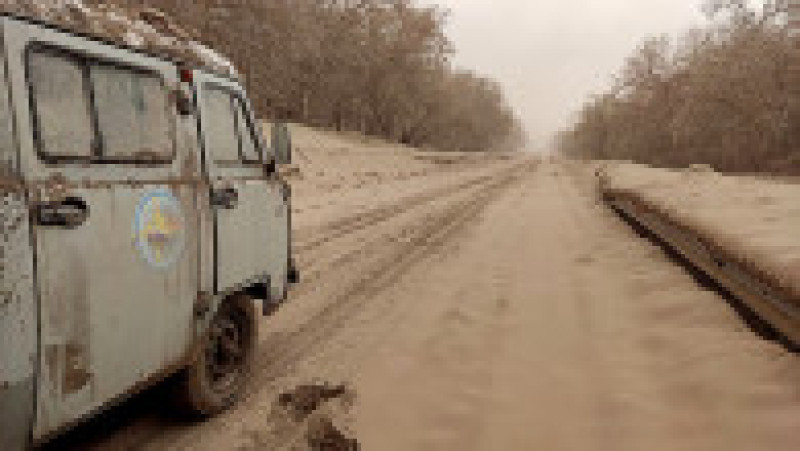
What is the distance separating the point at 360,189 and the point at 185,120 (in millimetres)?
15898

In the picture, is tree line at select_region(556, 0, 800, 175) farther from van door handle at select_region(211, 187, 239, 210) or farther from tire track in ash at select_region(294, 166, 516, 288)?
van door handle at select_region(211, 187, 239, 210)

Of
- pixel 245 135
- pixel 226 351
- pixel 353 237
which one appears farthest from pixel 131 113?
pixel 353 237

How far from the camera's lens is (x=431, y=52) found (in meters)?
48.0

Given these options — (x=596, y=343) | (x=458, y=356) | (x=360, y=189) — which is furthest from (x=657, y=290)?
(x=360, y=189)

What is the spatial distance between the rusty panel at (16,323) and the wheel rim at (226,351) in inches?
54.9

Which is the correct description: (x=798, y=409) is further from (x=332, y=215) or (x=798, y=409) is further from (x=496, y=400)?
(x=332, y=215)

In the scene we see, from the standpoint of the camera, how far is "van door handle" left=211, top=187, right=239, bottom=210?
3.46m

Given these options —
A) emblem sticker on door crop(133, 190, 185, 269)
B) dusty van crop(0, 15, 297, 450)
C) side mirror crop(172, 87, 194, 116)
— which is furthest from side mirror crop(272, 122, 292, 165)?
emblem sticker on door crop(133, 190, 185, 269)

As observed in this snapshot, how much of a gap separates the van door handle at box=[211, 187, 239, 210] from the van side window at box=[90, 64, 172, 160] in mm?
415

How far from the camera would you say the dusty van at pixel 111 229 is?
221 centimetres

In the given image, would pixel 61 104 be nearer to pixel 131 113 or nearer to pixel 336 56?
pixel 131 113

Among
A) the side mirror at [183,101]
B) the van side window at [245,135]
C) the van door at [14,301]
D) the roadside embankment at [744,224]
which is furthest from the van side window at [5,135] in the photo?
the roadside embankment at [744,224]

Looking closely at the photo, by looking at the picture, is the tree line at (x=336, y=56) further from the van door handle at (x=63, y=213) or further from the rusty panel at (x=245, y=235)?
the van door handle at (x=63, y=213)

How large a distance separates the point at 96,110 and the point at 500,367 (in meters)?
3.20
